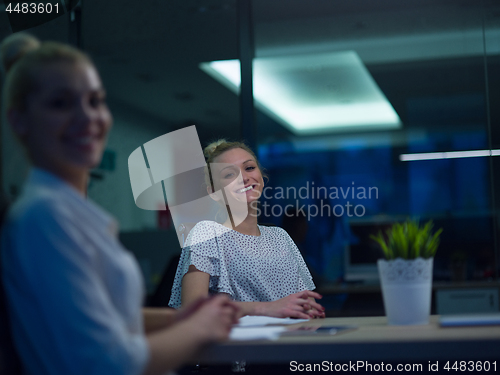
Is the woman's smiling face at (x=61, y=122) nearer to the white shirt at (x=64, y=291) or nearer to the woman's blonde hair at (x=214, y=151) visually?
the white shirt at (x=64, y=291)

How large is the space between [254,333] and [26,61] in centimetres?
68

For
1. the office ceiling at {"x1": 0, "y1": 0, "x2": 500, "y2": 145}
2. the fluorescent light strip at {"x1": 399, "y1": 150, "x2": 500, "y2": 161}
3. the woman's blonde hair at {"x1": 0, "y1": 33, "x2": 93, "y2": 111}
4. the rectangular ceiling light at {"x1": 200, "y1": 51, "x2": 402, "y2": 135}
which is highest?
the office ceiling at {"x1": 0, "y1": 0, "x2": 500, "y2": 145}

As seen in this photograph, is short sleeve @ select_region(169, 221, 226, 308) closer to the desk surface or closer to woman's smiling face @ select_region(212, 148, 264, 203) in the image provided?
woman's smiling face @ select_region(212, 148, 264, 203)

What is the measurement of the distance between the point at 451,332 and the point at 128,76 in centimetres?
452

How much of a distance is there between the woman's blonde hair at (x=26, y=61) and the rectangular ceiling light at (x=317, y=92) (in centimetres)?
346

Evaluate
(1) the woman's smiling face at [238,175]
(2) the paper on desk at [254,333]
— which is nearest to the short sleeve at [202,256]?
(1) the woman's smiling face at [238,175]

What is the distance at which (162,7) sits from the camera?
412 cm

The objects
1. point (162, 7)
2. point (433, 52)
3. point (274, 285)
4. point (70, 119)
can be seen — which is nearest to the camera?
point (70, 119)

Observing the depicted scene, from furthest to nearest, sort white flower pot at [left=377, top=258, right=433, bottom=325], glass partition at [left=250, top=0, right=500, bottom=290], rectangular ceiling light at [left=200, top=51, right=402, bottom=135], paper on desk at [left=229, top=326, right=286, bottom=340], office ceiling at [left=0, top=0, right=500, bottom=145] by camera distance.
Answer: rectangular ceiling light at [left=200, top=51, right=402, bottom=135], glass partition at [left=250, top=0, right=500, bottom=290], office ceiling at [left=0, top=0, right=500, bottom=145], white flower pot at [left=377, top=258, right=433, bottom=325], paper on desk at [left=229, top=326, right=286, bottom=340]

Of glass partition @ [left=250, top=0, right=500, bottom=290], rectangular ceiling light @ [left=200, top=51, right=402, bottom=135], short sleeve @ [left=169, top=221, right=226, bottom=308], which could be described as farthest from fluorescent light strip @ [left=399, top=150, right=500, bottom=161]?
short sleeve @ [left=169, top=221, right=226, bottom=308]

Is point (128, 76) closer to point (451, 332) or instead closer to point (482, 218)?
point (482, 218)

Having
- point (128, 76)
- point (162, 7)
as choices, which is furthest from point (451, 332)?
point (128, 76)

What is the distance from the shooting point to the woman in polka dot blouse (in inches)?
73.7

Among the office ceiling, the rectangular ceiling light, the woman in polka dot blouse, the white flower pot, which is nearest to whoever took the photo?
the white flower pot
